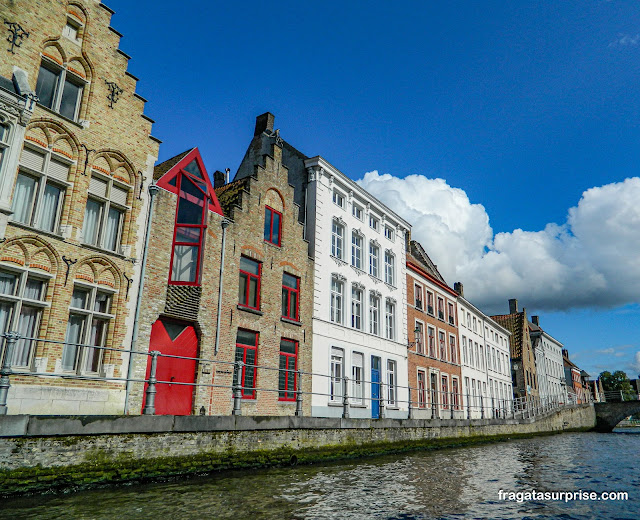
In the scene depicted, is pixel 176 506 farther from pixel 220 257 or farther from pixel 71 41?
pixel 71 41

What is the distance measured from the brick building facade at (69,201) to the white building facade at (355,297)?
30.6 feet

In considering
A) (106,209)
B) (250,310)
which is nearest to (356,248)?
(250,310)

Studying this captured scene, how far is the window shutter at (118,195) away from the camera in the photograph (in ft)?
45.8

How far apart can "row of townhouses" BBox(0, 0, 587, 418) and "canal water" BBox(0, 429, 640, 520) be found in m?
2.01

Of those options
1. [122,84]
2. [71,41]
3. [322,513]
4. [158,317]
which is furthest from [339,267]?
Answer: [322,513]

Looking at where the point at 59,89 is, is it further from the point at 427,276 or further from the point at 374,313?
the point at 427,276

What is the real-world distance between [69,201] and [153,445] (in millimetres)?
6781

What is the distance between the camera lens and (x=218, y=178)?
78.9 ft

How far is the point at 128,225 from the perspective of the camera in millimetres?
14102

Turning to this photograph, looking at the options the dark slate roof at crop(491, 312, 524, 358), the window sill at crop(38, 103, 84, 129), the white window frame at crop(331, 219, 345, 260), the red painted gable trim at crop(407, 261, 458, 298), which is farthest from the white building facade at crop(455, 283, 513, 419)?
the window sill at crop(38, 103, 84, 129)

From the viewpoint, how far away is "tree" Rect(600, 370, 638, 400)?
110 meters

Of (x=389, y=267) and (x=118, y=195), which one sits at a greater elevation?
(x=389, y=267)

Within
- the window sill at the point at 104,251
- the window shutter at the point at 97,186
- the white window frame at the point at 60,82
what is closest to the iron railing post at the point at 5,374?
the window sill at the point at 104,251

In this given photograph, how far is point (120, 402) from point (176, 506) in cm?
644
